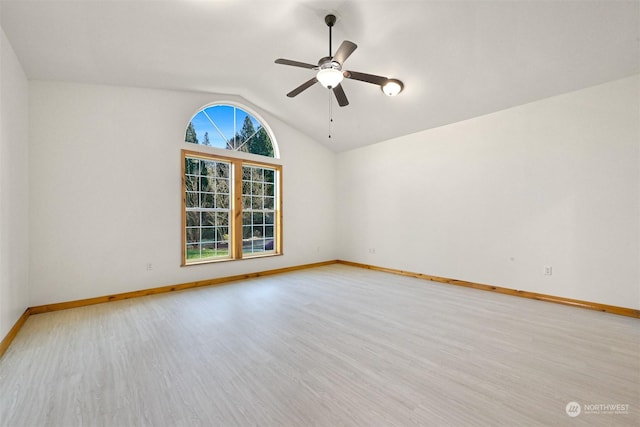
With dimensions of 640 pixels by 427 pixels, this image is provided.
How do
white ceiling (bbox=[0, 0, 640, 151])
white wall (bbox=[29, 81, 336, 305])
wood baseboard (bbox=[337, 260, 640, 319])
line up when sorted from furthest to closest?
1. white wall (bbox=[29, 81, 336, 305])
2. wood baseboard (bbox=[337, 260, 640, 319])
3. white ceiling (bbox=[0, 0, 640, 151])

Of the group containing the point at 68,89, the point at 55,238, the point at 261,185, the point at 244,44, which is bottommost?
the point at 55,238

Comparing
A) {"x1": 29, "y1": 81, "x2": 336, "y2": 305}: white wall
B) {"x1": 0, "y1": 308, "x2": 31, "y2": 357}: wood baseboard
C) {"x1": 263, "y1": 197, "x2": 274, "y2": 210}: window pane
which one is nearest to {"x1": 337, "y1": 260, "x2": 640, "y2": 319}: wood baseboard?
{"x1": 263, "y1": 197, "x2": 274, "y2": 210}: window pane

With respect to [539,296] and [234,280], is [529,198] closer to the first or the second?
[539,296]

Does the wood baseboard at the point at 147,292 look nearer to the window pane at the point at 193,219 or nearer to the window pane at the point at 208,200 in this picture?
the window pane at the point at 193,219

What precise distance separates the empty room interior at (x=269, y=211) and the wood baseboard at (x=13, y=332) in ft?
0.15

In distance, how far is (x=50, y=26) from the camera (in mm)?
2641

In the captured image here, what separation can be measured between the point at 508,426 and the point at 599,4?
3.57 meters

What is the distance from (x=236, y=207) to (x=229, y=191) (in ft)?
1.08

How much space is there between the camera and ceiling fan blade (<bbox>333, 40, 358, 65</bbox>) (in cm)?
252

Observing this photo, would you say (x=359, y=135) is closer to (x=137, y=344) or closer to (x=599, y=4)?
(x=599, y=4)

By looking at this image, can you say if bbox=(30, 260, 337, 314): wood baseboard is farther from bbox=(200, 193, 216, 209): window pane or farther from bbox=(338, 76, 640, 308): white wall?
bbox=(338, 76, 640, 308): white wall

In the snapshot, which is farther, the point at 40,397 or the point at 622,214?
the point at 622,214

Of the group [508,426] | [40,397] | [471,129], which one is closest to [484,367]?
[508,426]

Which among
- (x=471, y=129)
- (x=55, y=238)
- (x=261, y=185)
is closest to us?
(x=55, y=238)
